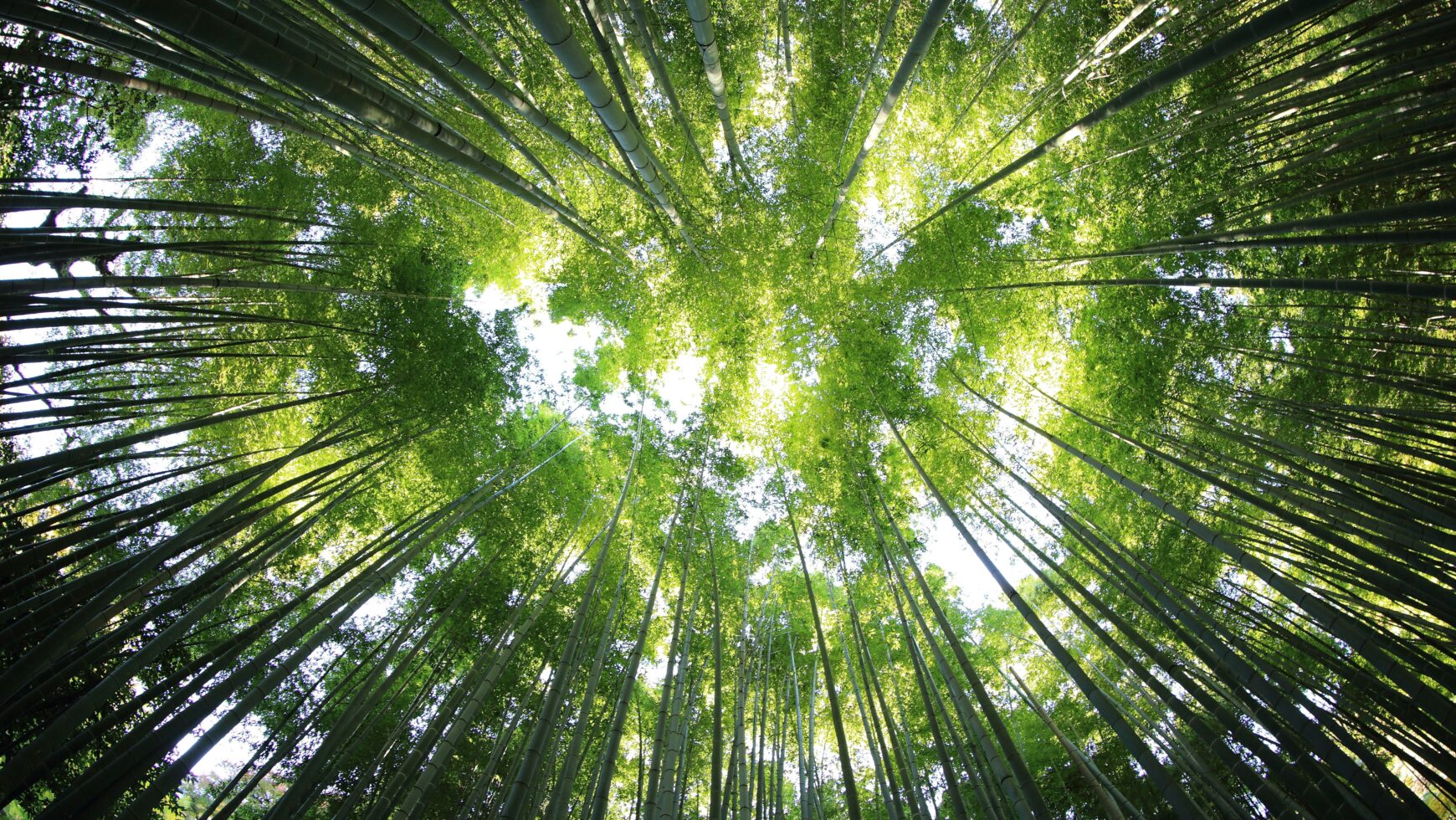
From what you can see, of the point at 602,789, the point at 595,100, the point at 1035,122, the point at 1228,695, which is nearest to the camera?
the point at 595,100

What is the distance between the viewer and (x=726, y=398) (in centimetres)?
734

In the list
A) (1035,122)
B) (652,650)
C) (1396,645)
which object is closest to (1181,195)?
(1035,122)

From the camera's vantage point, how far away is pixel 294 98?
2.95m

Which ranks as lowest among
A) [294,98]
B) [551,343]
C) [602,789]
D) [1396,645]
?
[602,789]

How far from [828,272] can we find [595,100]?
15.5ft

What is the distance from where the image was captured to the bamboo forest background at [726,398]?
2938 millimetres

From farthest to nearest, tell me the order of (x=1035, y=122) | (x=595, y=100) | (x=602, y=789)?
(x=1035, y=122) → (x=602, y=789) → (x=595, y=100)

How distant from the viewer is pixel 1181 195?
518 centimetres

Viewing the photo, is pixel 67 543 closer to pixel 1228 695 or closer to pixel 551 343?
pixel 551 343

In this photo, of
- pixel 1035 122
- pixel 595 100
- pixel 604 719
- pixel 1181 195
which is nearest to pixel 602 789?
pixel 595 100

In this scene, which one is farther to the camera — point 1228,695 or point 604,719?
point 604,719

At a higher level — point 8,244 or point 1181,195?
point 1181,195

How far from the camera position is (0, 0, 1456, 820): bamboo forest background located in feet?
9.64

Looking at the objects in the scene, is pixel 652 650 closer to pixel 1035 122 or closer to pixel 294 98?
pixel 294 98
